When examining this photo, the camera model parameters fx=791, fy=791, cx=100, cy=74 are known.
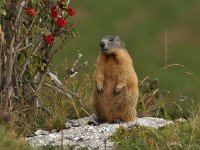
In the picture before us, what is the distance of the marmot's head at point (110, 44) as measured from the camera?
384 inches

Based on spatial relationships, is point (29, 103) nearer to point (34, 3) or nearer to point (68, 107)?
Answer: point (68, 107)

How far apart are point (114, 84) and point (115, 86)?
1.4 inches

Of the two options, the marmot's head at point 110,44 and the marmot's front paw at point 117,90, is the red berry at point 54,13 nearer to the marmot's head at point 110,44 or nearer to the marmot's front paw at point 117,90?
the marmot's head at point 110,44

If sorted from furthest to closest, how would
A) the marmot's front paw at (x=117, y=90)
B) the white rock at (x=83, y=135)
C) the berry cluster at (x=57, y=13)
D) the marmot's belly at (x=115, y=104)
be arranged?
the marmot's belly at (x=115, y=104) < the marmot's front paw at (x=117, y=90) < the berry cluster at (x=57, y=13) < the white rock at (x=83, y=135)

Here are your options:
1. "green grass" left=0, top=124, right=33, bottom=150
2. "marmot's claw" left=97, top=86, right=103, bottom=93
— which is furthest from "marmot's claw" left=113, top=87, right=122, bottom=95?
"green grass" left=0, top=124, right=33, bottom=150

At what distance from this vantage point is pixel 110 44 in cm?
983

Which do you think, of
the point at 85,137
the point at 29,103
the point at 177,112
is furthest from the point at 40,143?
the point at 177,112

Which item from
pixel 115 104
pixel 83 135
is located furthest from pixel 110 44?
pixel 83 135

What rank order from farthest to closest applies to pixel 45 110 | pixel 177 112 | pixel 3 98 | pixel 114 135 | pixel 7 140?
pixel 177 112 < pixel 45 110 < pixel 3 98 < pixel 114 135 < pixel 7 140

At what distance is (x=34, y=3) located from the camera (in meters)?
8.98

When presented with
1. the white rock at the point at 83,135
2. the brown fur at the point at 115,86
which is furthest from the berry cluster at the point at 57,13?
the white rock at the point at 83,135

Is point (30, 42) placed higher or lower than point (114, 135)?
higher

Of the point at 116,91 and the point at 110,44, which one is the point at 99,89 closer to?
the point at 116,91

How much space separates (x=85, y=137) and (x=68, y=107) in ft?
4.83
